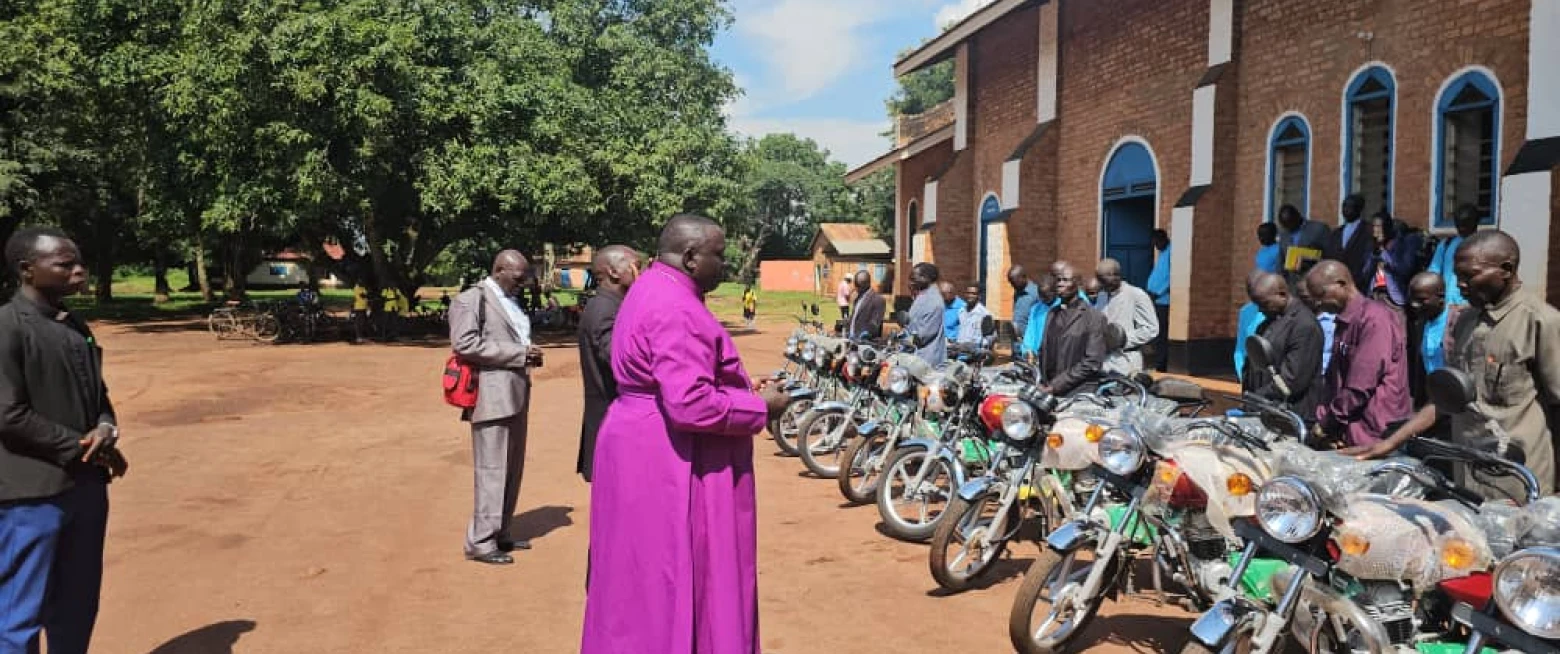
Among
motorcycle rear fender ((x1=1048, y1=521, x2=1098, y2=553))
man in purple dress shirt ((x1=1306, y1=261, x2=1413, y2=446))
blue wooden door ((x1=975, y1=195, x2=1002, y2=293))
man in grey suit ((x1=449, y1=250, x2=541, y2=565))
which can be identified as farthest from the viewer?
blue wooden door ((x1=975, y1=195, x2=1002, y2=293))

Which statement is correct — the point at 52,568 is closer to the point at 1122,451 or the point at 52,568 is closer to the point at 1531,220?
the point at 1122,451

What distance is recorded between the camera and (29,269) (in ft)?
11.7

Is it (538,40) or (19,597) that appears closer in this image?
(19,597)

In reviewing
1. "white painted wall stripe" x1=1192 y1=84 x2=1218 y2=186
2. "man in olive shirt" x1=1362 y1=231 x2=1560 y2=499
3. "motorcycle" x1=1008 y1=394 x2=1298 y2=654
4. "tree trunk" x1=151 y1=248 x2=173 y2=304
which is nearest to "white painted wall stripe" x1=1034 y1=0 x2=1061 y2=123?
"white painted wall stripe" x1=1192 y1=84 x2=1218 y2=186

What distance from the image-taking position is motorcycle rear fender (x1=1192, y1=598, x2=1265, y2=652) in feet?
11.3

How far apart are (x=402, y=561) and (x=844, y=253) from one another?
48.6 metres

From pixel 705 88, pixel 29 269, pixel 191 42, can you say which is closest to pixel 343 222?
pixel 191 42

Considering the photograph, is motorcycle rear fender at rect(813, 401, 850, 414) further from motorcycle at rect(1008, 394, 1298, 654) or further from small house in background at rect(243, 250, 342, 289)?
small house in background at rect(243, 250, 342, 289)

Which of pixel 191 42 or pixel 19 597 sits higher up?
pixel 191 42

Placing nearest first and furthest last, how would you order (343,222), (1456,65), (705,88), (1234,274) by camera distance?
(1456,65) < (1234,274) < (343,222) < (705,88)

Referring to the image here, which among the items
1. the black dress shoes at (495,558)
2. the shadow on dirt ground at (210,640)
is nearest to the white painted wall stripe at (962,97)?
the black dress shoes at (495,558)

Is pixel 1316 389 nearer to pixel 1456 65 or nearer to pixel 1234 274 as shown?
pixel 1456 65

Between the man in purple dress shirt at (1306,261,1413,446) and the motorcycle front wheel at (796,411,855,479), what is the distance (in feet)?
12.9

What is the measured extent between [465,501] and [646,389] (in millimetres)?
4870
